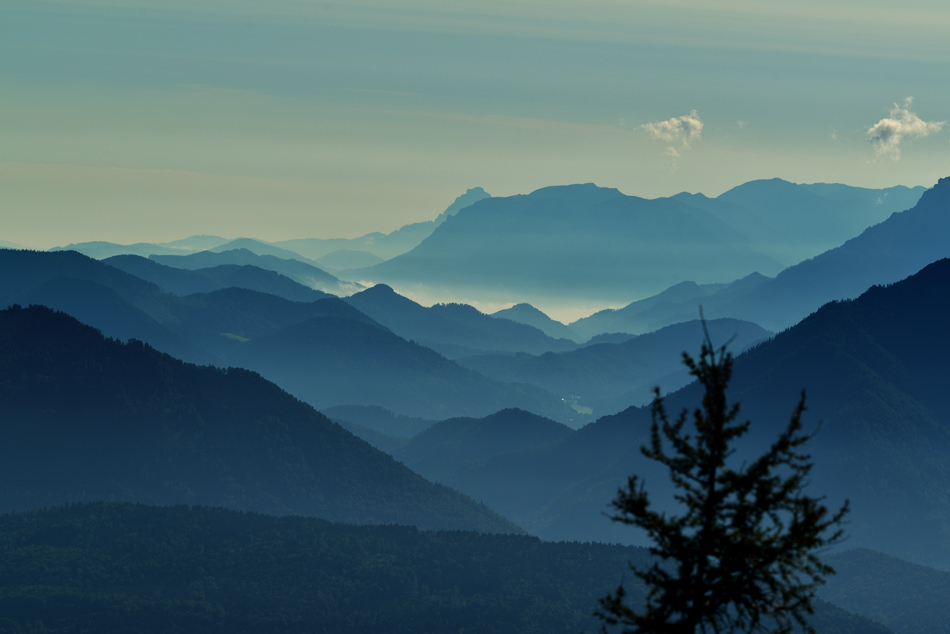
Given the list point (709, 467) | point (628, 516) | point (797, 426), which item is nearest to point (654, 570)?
point (628, 516)

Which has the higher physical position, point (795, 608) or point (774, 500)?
point (774, 500)

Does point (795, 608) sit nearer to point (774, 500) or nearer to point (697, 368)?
→ point (774, 500)

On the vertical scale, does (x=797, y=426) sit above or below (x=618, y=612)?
above

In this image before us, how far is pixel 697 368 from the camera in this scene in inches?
1300

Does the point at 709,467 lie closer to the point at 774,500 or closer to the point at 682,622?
the point at 774,500

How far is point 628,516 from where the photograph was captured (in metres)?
34.5

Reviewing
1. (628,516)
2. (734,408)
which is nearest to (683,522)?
(628,516)

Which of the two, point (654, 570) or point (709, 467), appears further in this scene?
point (654, 570)

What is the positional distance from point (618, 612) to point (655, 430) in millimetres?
6321

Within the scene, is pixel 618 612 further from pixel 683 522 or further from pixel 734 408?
pixel 734 408

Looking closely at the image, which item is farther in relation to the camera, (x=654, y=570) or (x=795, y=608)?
(x=654, y=570)

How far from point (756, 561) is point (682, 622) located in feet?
10.7

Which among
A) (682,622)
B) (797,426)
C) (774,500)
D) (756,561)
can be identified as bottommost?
(682,622)

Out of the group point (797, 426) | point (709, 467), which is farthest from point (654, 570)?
point (797, 426)
